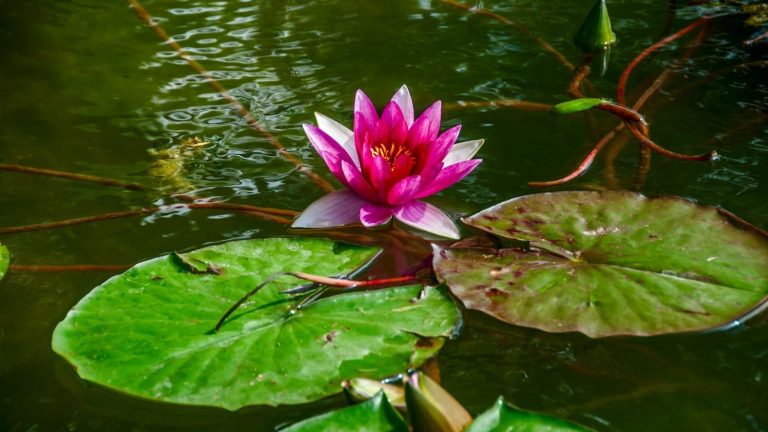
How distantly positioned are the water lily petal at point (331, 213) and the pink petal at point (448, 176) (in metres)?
0.14

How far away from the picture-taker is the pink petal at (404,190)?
167 cm

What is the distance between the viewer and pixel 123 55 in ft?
8.99

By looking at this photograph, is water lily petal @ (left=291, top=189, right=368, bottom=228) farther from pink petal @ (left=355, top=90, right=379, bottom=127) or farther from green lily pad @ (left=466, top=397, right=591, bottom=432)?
green lily pad @ (left=466, top=397, right=591, bottom=432)

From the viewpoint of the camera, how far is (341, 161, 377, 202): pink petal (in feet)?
5.64

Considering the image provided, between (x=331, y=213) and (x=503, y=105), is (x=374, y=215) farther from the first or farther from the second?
(x=503, y=105)

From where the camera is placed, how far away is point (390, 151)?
5.88 feet

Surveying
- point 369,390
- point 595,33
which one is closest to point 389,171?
point 369,390

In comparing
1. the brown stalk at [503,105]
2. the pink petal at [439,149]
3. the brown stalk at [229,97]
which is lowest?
the brown stalk at [229,97]

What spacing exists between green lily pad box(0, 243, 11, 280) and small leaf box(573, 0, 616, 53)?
1.94 metres

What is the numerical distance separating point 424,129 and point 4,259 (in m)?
0.98

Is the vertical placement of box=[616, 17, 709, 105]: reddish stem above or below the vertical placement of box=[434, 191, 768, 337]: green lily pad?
above

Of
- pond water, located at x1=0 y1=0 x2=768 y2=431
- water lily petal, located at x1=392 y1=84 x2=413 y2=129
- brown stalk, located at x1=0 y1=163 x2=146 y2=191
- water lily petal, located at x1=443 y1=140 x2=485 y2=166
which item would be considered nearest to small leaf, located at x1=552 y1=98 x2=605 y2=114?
pond water, located at x1=0 y1=0 x2=768 y2=431

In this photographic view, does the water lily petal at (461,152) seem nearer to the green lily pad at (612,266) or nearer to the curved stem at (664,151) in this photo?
the green lily pad at (612,266)

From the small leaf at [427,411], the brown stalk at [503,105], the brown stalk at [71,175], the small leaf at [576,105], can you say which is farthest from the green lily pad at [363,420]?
the brown stalk at [503,105]
